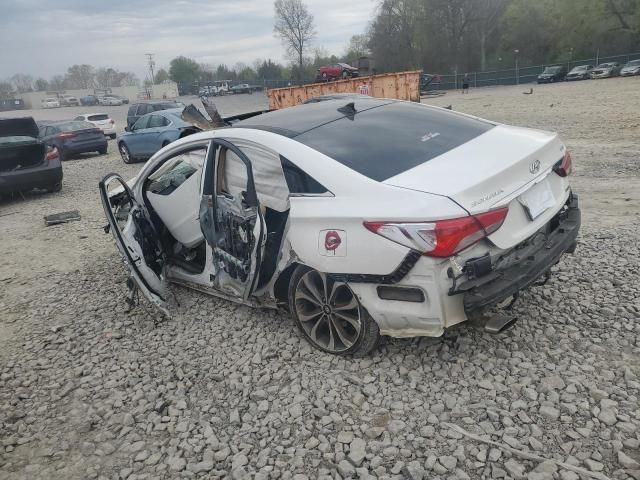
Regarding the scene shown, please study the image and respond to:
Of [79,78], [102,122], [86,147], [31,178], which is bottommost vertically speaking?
[31,178]

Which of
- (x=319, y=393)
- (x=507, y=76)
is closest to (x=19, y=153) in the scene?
(x=319, y=393)

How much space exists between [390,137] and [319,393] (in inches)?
67.3

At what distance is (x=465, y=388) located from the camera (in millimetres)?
2859

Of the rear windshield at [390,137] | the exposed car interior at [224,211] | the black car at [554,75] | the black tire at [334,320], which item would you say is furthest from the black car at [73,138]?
the black car at [554,75]

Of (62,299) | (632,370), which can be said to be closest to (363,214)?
(632,370)

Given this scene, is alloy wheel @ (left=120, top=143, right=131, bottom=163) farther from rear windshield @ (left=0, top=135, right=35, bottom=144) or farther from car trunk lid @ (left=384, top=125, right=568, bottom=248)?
car trunk lid @ (left=384, top=125, right=568, bottom=248)

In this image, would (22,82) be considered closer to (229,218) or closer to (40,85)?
(40,85)

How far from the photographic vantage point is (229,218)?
3643 millimetres

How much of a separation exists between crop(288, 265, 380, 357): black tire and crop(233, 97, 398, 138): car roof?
965 mm

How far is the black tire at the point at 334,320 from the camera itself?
3.04 meters

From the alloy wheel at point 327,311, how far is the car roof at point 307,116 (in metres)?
1.02

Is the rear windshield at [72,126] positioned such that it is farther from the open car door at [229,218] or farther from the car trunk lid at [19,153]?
the open car door at [229,218]

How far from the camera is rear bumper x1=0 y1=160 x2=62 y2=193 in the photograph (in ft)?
32.1

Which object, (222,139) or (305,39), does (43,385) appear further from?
(305,39)
